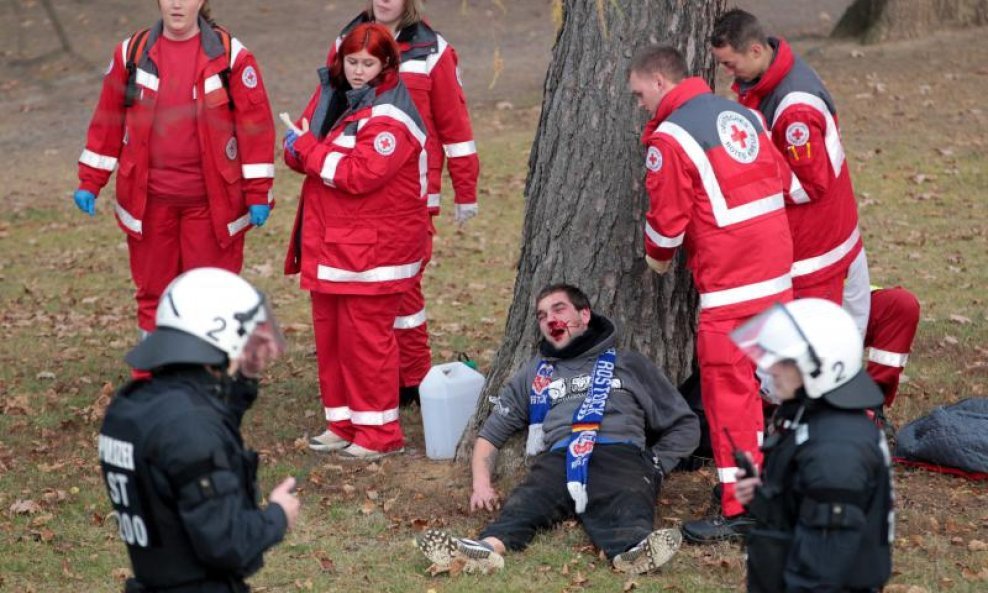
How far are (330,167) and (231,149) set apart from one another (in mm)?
993

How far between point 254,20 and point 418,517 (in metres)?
16.9

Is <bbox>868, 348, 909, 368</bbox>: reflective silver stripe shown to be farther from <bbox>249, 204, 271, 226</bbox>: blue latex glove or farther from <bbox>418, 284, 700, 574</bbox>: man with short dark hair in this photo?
<bbox>249, 204, 271, 226</bbox>: blue latex glove

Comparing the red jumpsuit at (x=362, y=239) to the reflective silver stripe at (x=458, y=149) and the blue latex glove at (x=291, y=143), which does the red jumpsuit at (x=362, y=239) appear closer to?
the blue latex glove at (x=291, y=143)

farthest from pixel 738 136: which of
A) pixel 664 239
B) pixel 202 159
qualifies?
pixel 202 159

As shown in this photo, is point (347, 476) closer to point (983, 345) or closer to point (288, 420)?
point (288, 420)

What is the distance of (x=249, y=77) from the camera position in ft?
24.4

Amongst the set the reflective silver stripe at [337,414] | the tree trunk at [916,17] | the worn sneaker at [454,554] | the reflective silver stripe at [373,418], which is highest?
the tree trunk at [916,17]

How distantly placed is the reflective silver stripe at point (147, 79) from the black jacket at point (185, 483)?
378cm

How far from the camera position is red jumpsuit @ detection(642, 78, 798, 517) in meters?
5.78

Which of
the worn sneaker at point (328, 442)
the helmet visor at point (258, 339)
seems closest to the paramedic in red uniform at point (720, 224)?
the worn sneaker at point (328, 442)

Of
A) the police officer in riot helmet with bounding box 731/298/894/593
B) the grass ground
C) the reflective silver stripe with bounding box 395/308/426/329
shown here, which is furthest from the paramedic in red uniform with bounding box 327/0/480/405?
the police officer in riot helmet with bounding box 731/298/894/593

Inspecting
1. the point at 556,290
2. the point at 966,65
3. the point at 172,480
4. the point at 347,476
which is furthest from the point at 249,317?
the point at 966,65

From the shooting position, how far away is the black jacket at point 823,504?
12.4 ft

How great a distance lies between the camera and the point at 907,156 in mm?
13781
